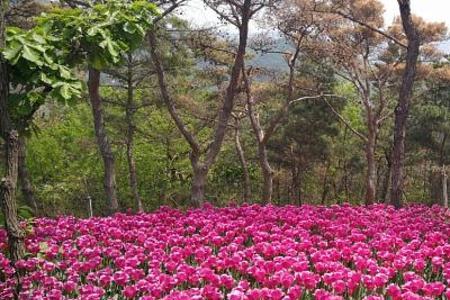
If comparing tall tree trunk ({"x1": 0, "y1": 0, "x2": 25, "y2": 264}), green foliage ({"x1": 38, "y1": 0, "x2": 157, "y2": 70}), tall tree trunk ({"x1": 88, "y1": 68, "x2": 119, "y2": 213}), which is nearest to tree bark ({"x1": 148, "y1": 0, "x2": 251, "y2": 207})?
tall tree trunk ({"x1": 88, "y1": 68, "x2": 119, "y2": 213})

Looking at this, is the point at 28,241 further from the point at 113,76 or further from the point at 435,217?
the point at 113,76

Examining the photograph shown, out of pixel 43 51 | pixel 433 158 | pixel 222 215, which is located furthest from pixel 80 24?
pixel 433 158

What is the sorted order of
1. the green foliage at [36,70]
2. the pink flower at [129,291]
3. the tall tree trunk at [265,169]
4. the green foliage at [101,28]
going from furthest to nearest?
the tall tree trunk at [265,169]
the green foliage at [101,28]
the green foliage at [36,70]
the pink flower at [129,291]

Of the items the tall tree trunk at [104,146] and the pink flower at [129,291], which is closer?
the pink flower at [129,291]

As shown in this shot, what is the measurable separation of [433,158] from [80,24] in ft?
77.1

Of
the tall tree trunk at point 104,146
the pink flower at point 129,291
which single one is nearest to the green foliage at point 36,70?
the pink flower at point 129,291

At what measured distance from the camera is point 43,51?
205 inches

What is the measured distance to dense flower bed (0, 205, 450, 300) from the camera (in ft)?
16.7

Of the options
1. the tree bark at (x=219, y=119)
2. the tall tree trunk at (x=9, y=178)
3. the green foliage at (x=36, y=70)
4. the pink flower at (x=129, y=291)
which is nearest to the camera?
the pink flower at (x=129, y=291)

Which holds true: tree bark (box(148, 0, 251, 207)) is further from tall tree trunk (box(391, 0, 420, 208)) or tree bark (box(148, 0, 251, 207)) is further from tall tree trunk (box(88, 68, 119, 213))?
tall tree trunk (box(391, 0, 420, 208))

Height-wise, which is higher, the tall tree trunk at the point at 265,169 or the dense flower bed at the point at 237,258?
the tall tree trunk at the point at 265,169

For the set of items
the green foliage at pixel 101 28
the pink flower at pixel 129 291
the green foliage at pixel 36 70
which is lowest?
the pink flower at pixel 129 291

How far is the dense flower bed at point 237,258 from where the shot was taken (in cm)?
510

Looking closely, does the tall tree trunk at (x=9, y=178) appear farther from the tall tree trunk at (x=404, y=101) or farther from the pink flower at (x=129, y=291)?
the tall tree trunk at (x=404, y=101)
